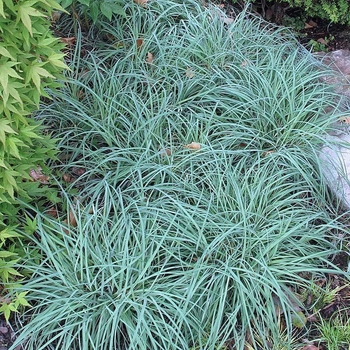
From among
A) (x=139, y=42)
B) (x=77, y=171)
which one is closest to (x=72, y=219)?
(x=77, y=171)

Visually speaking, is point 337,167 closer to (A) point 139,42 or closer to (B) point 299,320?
(B) point 299,320

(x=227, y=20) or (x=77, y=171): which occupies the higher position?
(x=227, y=20)

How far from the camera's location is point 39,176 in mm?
2816

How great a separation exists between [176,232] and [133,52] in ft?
4.74

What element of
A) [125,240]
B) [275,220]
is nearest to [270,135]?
[275,220]

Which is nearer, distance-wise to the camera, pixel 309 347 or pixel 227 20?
pixel 309 347

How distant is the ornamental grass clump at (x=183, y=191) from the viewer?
2449 mm

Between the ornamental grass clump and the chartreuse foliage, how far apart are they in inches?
6.0

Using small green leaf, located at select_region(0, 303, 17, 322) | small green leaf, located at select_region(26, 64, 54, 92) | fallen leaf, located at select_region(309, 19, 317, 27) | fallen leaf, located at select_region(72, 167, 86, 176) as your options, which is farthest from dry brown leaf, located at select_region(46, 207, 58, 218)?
fallen leaf, located at select_region(309, 19, 317, 27)

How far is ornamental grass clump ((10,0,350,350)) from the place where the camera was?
245 centimetres

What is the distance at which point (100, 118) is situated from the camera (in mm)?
3271

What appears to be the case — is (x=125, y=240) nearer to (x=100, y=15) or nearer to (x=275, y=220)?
(x=275, y=220)

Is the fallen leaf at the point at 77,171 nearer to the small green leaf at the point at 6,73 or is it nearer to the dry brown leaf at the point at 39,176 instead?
the dry brown leaf at the point at 39,176

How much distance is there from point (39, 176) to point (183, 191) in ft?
2.47
